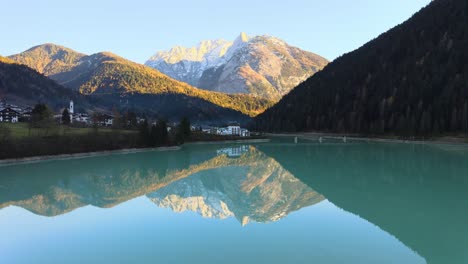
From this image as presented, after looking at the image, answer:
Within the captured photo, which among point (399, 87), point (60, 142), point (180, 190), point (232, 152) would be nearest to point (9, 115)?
point (60, 142)

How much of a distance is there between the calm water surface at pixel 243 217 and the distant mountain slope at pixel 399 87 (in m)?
67.1

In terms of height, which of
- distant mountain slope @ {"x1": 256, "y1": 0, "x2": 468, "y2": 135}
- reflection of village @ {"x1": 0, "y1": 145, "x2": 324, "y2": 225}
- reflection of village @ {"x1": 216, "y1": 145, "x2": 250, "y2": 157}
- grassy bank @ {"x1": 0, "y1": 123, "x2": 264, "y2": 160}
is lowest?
A: reflection of village @ {"x1": 0, "y1": 145, "x2": 324, "y2": 225}

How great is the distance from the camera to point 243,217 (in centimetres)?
2219

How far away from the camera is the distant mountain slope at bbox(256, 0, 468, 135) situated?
99562mm

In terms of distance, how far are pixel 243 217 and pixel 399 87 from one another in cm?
11888

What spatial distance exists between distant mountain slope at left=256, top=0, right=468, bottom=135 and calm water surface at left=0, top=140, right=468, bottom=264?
67111 mm

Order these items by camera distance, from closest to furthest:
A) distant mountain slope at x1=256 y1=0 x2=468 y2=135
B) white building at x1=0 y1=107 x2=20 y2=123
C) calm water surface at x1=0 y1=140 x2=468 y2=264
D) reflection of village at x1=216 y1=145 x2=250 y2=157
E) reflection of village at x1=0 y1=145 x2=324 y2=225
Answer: calm water surface at x1=0 y1=140 x2=468 y2=264
reflection of village at x1=0 y1=145 x2=324 y2=225
reflection of village at x1=216 y1=145 x2=250 y2=157
white building at x1=0 y1=107 x2=20 y2=123
distant mountain slope at x1=256 y1=0 x2=468 y2=135

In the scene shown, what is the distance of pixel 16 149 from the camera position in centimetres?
5281

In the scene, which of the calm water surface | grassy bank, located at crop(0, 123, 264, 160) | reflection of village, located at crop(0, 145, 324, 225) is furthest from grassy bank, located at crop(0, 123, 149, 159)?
the calm water surface

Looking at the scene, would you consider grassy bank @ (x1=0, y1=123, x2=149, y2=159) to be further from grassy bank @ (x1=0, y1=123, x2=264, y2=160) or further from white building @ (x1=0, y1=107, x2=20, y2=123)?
white building @ (x1=0, y1=107, x2=20, y2=123)

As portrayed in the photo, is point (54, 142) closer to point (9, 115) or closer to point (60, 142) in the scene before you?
point (60, 142)

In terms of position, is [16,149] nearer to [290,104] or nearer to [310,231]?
[310,231]

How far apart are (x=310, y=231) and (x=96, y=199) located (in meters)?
18.7

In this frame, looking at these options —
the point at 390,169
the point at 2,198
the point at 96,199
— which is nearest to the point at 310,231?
the point at 96,199
